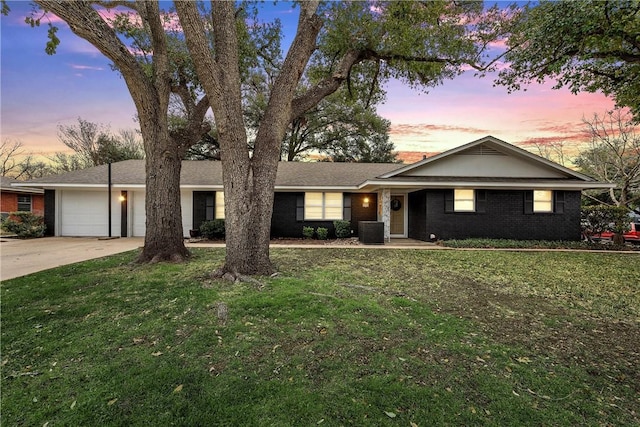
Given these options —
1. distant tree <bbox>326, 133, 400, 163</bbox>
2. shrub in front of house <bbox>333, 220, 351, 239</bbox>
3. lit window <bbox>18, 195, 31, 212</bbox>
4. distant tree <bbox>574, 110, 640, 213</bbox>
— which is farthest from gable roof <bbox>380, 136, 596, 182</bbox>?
lit window <bbox>18, 195, 31, 212</bbox>

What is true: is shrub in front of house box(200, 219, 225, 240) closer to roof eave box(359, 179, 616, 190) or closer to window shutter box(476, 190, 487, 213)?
roof eave box(359, 179, 616, 190)

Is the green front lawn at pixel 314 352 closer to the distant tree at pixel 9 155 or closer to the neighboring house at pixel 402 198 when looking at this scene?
the neighboring house at pixel 402 198

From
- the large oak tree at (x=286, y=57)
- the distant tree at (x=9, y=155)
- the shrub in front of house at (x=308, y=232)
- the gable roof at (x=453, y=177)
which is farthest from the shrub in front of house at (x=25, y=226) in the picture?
the distant tree at (x=9, y=155)

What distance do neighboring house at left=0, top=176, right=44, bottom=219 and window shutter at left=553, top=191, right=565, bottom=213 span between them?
2630 centimetres

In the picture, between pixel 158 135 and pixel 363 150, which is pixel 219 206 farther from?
pixel 363 150

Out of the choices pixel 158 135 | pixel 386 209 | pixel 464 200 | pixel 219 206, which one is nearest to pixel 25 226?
pixel 219 206

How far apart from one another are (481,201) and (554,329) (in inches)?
394

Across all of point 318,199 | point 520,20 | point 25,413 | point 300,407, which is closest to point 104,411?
point 25,413

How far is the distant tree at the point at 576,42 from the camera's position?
4.81 meters

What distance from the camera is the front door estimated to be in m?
15.1

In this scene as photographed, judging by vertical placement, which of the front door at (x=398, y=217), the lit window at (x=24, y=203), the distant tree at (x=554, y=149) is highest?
the distant tree at (x=554, y=149)

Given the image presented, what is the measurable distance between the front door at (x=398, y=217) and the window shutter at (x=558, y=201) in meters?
6.34

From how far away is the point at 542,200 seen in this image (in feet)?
42.1

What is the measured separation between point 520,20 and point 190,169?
1492cm
